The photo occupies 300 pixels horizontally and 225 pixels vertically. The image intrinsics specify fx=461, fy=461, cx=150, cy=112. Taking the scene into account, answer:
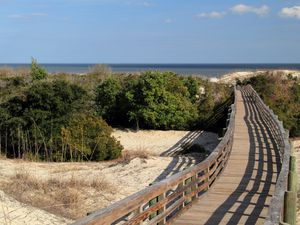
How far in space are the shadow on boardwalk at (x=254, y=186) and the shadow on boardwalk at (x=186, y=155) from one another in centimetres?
352

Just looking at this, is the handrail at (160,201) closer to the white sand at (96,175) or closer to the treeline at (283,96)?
the white sand at (96,175)

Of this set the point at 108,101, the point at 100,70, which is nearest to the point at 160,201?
the point at 108,101

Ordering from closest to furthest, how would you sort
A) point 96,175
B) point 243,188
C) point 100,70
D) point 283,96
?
1. point 243,188
2. point 96,175
3. point 283,96
4. point 100,70

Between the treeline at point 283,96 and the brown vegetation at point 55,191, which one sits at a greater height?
the treeline at point 283,96

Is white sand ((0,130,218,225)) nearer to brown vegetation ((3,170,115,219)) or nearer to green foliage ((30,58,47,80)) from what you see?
brown vegetation ((3,170,115,219))

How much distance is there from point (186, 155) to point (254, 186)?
43.8 ft

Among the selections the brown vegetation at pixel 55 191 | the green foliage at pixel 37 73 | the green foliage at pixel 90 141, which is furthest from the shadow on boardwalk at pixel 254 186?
the green foliage at pixel 37 73

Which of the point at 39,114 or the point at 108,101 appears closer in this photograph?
the point at 39,114

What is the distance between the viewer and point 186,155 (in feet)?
79.3

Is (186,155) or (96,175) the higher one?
(96,175)

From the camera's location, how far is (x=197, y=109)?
36625mm

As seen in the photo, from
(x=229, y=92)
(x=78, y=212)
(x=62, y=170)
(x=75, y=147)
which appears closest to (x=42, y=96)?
(x=75, y=147)

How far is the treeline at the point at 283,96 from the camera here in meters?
30.1

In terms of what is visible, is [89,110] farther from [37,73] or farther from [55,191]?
[55,191]
